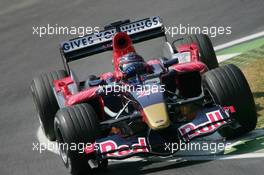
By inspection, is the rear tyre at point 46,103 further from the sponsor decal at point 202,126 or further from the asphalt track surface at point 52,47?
the sponsor decal at point 202,126

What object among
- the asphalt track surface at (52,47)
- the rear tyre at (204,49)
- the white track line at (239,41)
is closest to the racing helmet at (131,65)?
the asphalt track surface at (52,47)

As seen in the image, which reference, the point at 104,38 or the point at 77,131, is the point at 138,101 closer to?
the point at 77,131

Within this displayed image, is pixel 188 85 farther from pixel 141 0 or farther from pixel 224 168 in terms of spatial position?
pixel 141 0

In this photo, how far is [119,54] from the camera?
1330 cm

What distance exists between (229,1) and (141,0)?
329cm

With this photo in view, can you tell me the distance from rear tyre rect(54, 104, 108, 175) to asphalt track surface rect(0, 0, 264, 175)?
60 cm

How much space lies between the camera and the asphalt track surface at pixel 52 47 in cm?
1126

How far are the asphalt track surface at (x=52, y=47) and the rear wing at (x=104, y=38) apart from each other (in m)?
1.78

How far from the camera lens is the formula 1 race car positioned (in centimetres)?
1076

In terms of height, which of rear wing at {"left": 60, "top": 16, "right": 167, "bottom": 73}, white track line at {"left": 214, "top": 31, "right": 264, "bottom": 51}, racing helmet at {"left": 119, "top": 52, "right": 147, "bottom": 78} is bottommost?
white track line at {"left": 214, "top": 31, "right": 264, "bottom": 51}

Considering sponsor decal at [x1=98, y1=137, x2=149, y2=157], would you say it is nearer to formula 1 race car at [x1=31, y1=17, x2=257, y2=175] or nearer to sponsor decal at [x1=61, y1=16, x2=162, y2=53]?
formula 1 race car at [x1=31, y1=17, x2=257, y2=175]

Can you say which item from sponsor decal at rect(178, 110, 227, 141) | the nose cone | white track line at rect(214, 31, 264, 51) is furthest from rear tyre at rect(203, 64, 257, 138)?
white track line at rect(214, 31, 264, 51)

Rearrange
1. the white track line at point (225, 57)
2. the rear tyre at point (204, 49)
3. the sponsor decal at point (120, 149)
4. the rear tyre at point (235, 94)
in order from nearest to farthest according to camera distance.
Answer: the sponsor decal at point (120, 149) < the rear tyre at point (235, 94) < the rear tyre at point (204, 49) < the white track line at point (225, 57)

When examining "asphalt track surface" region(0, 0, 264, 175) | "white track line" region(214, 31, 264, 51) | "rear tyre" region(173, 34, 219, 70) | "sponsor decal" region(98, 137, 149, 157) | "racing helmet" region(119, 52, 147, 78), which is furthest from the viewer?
"white track line" region(214, 31, 264, 51)
